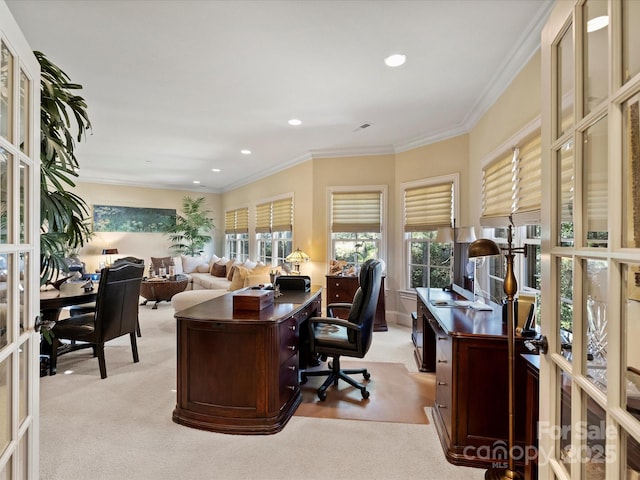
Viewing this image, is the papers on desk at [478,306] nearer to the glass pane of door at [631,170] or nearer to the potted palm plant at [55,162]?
the glass pane of door at [631,170]

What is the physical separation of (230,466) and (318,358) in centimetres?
179

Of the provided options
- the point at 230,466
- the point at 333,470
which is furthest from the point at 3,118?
the point at 333,470

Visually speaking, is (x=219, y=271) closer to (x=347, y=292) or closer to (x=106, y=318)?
(x=347, y=292)

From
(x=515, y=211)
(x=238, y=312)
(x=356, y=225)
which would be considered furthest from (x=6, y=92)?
(x=356, y=225)

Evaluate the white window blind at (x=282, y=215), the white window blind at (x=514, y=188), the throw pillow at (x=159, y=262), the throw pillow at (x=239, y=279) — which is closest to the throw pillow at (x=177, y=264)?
the throw pillow at (x=159, y=262)

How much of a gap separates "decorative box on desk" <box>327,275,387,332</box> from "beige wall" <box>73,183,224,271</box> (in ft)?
18.2

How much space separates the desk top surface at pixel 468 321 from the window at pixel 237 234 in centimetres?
616

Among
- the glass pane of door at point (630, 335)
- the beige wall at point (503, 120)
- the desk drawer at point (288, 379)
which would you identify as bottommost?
the desk drawer at point (288, 379)

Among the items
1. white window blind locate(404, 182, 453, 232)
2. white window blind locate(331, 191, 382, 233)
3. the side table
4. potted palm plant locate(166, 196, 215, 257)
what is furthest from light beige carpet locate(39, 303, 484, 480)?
potted palm plant locate(166, 196, 215, 257)

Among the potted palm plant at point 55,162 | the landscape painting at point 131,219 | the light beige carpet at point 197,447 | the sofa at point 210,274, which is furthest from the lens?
the landscape painting at point 131,219

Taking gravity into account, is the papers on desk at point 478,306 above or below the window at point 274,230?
below

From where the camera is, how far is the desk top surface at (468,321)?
6.48 ft

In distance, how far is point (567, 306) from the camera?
104 centimetres

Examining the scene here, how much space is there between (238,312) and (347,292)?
2722mm
